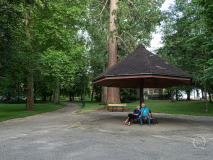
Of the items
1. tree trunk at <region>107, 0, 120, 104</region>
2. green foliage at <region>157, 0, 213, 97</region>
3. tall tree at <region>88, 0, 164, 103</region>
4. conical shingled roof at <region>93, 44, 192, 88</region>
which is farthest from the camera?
tree trunk at <region>107, 0, 120, 104</region>

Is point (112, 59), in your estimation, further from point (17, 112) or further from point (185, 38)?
point (17, 112)

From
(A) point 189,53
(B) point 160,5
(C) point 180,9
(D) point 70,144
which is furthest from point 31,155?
(C) point 180,9

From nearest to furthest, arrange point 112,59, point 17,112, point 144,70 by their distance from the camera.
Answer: point 144,70 < point 17,112 < point 112,59

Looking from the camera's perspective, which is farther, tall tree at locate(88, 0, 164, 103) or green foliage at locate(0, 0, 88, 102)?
tall tree at locate(88, 0, 164, 103)

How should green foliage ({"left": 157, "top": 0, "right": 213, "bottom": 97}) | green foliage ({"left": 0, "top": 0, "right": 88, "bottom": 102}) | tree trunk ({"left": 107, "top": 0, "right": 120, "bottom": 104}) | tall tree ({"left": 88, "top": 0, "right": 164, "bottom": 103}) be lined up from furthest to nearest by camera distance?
tree trunk ({"left": 107, "top": 0, "right": 120, "bottom": 104}) < green foliage ({"left": 157, "top": 0, "right": 213, "bottom": 97}) < tall tree ({"left": 88, "top": 0, "right": 164, "bottom": 103}) < green foliage ({"left": 0, "top": 0, "right": 88, "bottom": 102})

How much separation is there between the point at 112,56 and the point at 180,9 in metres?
10.8

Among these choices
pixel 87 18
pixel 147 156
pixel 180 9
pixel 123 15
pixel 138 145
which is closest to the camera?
pixel 147 156

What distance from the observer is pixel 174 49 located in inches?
927

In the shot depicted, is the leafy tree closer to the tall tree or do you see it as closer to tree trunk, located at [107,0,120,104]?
the tall tree

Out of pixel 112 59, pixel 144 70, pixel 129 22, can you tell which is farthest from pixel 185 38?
pixel 144 70

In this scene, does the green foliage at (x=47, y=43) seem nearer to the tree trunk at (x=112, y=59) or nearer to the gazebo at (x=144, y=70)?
the tree trunk at (x=112, y=59)

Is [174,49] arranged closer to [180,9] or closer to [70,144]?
[180,9]

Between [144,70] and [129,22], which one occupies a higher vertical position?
[129,22]

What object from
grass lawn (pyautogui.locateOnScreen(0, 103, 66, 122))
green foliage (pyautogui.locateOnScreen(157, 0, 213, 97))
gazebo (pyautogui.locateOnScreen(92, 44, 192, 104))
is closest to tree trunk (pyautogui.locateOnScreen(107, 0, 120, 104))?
green foliage (pyautogui.locateOnScreen(157, 0, 213, 97))
